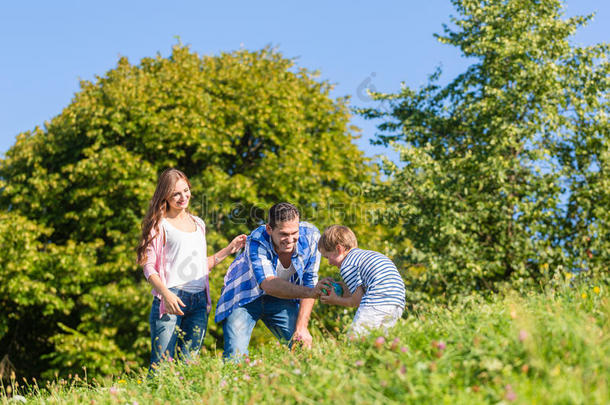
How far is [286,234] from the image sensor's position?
507 centimetres

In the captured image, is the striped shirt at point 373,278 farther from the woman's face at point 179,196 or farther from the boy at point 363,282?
the woman's face at point 179,196

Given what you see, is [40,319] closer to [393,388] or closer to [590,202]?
[590,202]

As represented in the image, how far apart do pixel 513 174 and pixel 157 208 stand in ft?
32.2

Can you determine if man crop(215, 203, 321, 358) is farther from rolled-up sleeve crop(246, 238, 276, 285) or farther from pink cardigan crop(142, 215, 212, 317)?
pink cardigan crop(142, 215, 212, 317)

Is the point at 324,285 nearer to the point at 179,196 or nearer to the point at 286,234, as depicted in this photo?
the point at 286,234

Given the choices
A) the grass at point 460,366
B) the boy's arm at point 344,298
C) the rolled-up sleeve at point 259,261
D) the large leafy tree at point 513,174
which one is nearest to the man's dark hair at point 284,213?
the rolled-up sleeve at point 259,261

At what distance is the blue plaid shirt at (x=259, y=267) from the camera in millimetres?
5293

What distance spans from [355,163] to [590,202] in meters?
9.51

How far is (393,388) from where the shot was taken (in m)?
2.81

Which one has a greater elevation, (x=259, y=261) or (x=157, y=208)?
(x=157, y=208)

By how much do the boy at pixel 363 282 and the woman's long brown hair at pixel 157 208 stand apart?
1.62 meters

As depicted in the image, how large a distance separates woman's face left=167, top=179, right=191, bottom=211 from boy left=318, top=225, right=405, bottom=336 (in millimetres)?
1471

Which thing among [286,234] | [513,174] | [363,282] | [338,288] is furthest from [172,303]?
[513,174]

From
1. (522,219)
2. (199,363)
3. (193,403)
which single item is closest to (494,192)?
(522,219)
